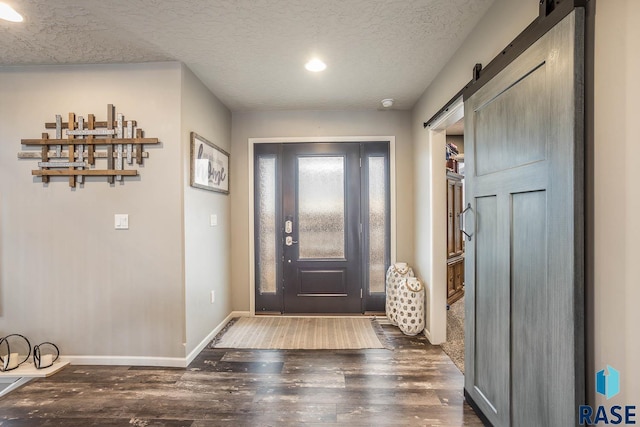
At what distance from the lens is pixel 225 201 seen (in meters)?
3.54

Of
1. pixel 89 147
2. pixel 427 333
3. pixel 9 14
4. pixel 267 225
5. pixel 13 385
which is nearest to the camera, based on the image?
pixel 9 14

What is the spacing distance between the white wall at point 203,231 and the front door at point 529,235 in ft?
6.91

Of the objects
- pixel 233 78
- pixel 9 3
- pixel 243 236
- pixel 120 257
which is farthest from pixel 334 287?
pixel 9 3

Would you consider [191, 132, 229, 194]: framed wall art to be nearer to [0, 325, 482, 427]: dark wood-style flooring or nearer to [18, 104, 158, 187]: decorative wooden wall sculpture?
[18, 104, 158, 187]: decorative wooden wall sculpture

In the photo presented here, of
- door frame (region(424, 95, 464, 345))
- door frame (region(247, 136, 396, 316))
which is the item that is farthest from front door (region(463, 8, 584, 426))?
door frame (region(247, 136, 396, 316))

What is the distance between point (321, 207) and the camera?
3.72m

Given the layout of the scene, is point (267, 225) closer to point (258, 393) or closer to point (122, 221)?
point (122, 221)

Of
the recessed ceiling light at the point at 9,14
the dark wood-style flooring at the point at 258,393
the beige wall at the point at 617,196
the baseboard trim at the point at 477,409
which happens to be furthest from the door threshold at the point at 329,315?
the recessed ceiling light at the point at 9,14

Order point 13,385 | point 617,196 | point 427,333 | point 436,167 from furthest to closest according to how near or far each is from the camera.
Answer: point 427,333 → point 436,167 → point 13,385 → point 617,196

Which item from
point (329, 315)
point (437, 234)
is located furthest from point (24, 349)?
point (437, 234)

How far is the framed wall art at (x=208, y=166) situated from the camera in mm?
2670

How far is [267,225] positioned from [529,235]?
2.85 meters

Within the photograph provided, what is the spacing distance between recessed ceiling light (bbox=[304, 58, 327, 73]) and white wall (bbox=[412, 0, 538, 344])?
99cm

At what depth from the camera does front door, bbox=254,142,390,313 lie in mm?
3695
